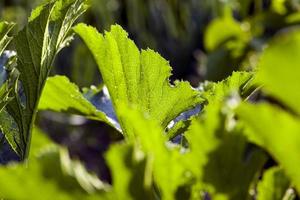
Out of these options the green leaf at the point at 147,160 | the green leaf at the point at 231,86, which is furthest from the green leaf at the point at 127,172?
the green leaf at the point at 231,86

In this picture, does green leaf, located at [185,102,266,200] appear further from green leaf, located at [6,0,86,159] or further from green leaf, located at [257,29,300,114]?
green leaf, located at [6,0,86,159]

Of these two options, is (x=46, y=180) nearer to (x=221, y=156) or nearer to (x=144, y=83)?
(x=221, y=156)

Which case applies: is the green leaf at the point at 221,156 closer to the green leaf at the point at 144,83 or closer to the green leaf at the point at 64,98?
the green leaf at the point at 144,83

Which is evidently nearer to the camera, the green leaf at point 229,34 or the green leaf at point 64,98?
the green leaf at point 64,98

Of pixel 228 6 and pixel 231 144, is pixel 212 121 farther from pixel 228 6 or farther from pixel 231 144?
pixel 228 6

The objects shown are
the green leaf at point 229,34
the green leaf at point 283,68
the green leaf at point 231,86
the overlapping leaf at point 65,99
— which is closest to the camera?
the green leaf at point 283,68

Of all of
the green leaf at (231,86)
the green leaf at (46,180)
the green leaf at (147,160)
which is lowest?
the green leaf at (46,180)

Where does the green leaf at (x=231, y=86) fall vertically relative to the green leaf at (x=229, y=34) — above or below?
below
